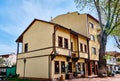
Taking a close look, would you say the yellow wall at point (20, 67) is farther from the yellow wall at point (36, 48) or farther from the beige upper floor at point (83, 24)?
the beige upper floor at point (83, 24)

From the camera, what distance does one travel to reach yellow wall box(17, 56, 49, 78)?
22.2m

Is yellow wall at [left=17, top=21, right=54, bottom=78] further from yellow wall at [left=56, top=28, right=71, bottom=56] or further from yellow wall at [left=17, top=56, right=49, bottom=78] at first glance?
yellow wall at [left=56, top=28, right=71, bottom=56]

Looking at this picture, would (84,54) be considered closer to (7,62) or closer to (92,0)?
(92,0)

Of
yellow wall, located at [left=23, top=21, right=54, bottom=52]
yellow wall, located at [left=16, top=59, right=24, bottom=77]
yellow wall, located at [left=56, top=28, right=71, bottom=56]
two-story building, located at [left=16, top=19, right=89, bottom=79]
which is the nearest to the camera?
two-story building, located at [left=16, top=19, right=89, bottom=79]

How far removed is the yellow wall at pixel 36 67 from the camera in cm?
2222

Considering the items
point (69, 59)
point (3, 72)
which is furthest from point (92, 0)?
point (3, 72)

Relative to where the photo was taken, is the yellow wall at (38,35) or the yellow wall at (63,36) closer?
the yellow wall at (63,36)

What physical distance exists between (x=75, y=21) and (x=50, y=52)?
46.5ft

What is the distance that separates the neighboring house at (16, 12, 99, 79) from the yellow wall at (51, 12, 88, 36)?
2642 millimetres

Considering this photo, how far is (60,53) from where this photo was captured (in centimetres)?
2261

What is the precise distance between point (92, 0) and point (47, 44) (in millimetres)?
10909

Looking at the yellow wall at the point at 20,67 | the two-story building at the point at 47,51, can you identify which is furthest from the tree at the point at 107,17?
the yellow wall at the point at 20,67

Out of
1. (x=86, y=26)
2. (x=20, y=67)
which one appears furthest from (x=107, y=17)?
(x=20, y=67)

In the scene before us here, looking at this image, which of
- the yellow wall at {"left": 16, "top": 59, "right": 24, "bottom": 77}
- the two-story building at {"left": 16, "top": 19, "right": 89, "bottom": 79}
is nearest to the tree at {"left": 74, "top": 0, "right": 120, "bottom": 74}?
the two-story building at {"left": 16, "top": 19, "right": 89, "bottom": 79}
